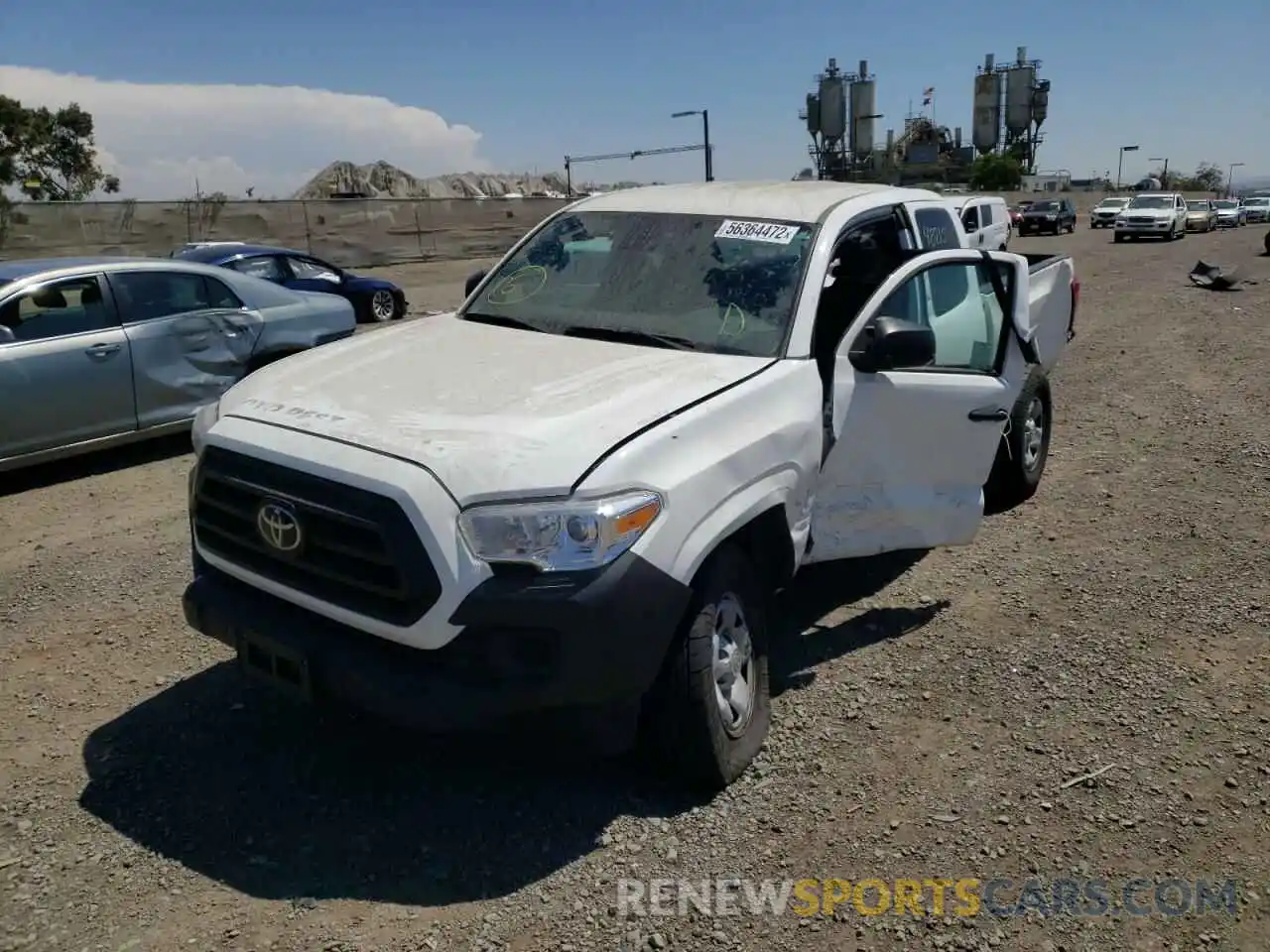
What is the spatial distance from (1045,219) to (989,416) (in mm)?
40375

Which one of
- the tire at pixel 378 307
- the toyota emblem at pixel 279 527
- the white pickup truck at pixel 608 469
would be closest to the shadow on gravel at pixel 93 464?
the white pickup truck at pixel 608 469

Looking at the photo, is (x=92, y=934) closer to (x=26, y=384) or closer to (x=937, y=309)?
(x=937, y=309)

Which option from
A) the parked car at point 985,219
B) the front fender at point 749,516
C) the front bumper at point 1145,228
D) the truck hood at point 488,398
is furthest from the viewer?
the front bumper at point 1145,228

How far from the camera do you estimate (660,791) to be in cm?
338

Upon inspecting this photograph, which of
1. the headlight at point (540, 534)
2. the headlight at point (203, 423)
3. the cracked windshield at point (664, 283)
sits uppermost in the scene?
the cracked windshield at point (664, 283)

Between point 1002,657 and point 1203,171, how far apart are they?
16735cm

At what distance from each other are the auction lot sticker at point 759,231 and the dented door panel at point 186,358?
4825 millimetres

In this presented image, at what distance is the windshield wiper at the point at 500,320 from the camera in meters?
4.21

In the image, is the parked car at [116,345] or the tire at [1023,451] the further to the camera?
the parked car at [116,345]

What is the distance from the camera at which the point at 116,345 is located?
7.03 m

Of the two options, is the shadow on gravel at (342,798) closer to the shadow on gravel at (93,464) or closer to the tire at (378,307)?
the shadow on gravel at (93,464)

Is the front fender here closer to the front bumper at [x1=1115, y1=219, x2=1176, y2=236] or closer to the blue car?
the blue car

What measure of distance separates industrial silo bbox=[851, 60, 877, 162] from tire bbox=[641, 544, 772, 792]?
359 ft

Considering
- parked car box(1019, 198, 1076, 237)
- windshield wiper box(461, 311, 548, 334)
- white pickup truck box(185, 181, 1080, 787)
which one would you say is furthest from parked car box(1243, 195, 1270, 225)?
windshield wiper box(461, 311, 548, 334)
